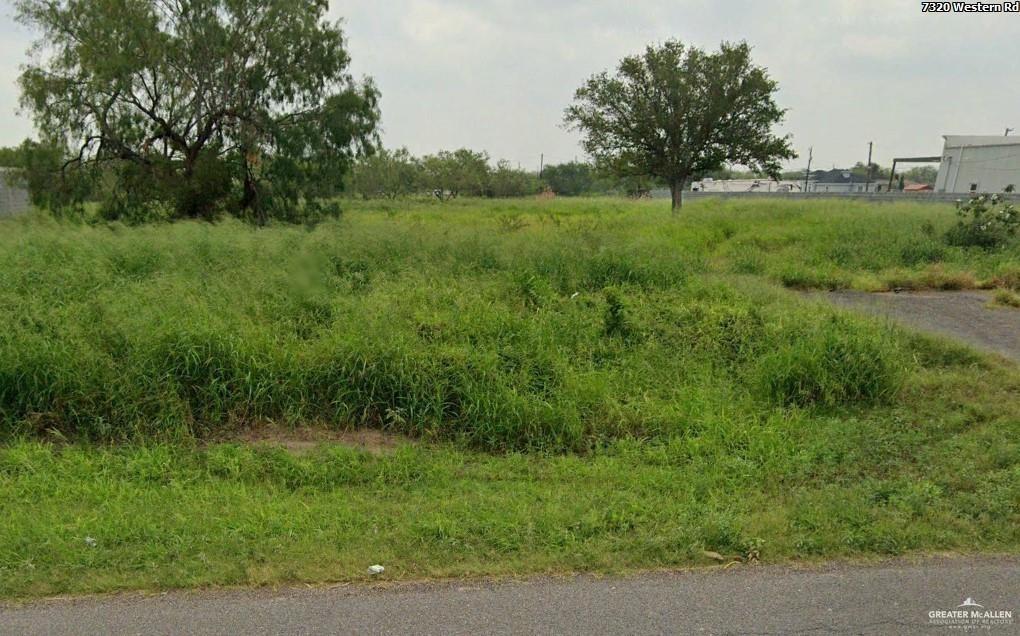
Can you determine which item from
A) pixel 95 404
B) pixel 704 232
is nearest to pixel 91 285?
pixel 95 404

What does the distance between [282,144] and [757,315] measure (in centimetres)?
1738

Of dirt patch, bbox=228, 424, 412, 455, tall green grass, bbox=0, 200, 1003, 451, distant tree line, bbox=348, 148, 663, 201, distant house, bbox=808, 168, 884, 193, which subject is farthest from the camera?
distant house, bbox=808, 168, 884, 193

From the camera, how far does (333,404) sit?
5273mm

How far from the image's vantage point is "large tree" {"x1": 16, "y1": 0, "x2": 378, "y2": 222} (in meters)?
17.6

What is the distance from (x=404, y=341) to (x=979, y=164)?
169 ft

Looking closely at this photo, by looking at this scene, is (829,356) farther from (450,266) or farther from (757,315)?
(450,266)

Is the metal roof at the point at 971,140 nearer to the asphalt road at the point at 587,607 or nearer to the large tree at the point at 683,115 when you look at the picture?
the large tree at the point at 683,115

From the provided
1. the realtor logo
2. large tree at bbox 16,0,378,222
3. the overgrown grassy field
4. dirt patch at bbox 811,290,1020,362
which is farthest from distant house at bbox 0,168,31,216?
the realtor logo

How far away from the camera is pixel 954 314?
8.83 meters

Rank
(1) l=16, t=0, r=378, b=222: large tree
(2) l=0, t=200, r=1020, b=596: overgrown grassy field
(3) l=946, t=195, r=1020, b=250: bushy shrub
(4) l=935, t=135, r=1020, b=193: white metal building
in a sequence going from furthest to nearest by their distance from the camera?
(4) l=935, t=135, r=1020, b=193: white metal building → (1) l=16, t=0, r=378, b=222: large tree → (3) l=946, t=195, r=1020, b=250: bushy shrub → (2) l=0, t=200, r=1020, b=596: overgrown grassy field

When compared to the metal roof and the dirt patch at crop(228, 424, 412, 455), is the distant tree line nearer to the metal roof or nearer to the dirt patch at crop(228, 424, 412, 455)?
the metal roof

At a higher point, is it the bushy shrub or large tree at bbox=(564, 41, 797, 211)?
large tree at bbox=(564, 41, 797, 211)

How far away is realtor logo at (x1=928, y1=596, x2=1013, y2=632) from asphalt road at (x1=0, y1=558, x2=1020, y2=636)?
0.02 meters

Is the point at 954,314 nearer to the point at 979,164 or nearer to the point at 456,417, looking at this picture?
the point at 456,417
